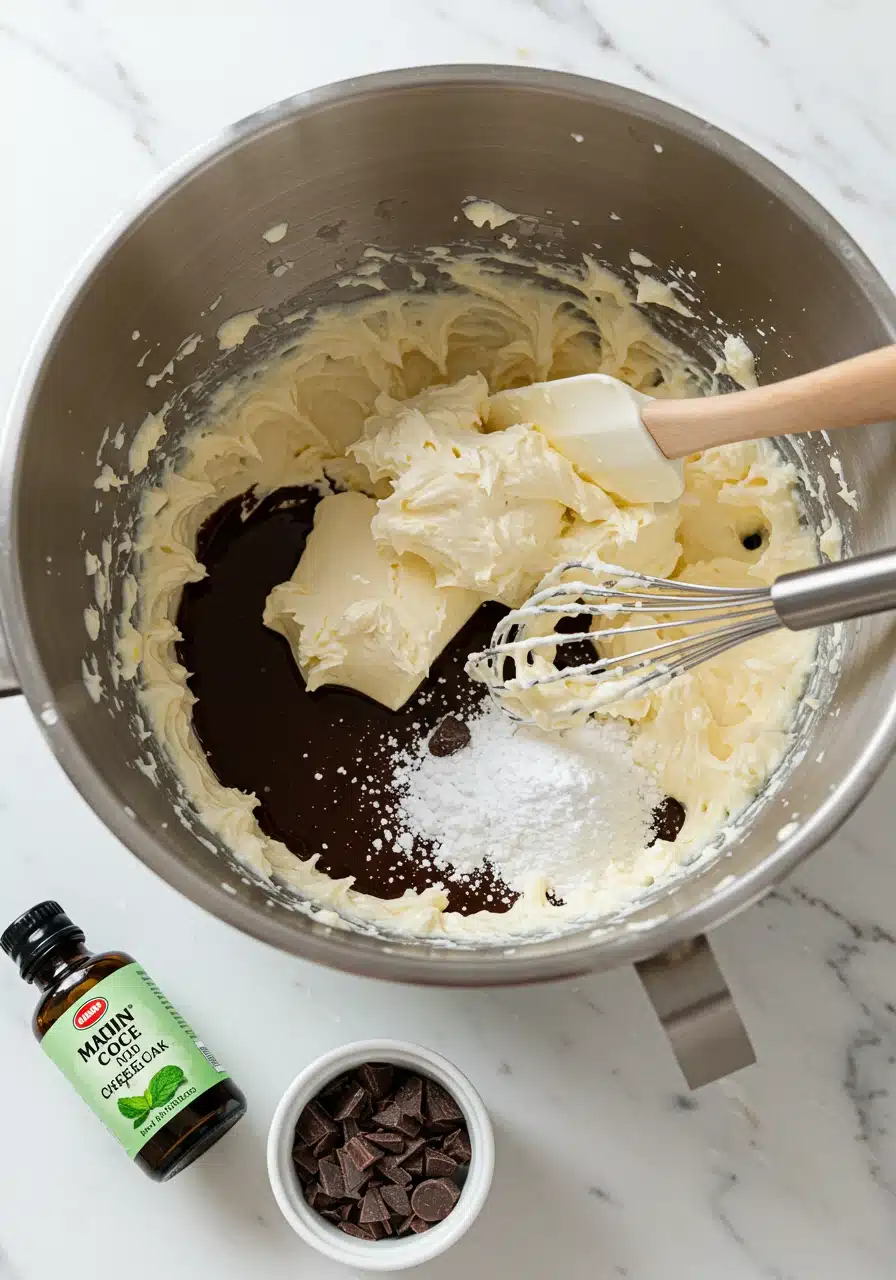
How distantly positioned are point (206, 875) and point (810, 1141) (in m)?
0.91

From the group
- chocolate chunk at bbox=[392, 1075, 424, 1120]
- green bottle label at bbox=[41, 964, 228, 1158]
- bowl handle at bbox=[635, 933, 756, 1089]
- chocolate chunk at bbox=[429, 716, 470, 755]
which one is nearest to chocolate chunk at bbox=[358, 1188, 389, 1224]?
chocolate chunk at bbox=[392, 1075, 424, 1120]

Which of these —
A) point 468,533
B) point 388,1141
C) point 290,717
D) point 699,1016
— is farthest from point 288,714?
point 699,1016

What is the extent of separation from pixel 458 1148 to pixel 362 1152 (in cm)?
12

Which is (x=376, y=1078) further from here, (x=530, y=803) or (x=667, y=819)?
(x=667, y=819)

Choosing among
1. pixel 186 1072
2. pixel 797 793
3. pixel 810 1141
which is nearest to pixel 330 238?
pixel 797 793

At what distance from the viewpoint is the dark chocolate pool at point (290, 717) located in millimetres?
1537

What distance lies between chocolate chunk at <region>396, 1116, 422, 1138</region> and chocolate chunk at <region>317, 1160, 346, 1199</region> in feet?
0.29

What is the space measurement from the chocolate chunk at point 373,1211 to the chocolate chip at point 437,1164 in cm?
7

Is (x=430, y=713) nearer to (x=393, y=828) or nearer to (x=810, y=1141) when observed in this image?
(x=393, y=828)

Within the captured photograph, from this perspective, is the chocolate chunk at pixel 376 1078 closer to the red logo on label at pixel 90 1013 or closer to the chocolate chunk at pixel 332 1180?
the chocolate chunk at pixel 332 1180

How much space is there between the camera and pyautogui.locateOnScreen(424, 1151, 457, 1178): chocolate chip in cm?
135

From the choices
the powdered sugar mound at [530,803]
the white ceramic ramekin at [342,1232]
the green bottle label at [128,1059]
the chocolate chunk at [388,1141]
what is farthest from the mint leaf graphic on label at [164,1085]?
the powdered sugar mound at [530,803]

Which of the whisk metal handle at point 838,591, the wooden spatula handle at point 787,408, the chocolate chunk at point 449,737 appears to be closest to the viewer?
the whisk metal handle at point 838,591

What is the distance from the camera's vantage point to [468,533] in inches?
60.1
